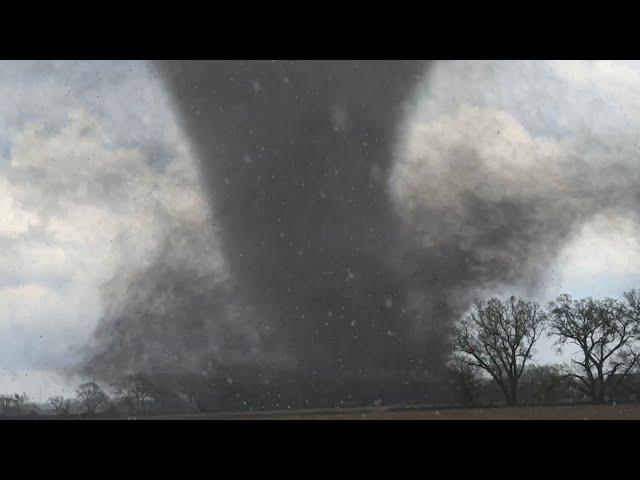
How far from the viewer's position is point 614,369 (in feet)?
56.4

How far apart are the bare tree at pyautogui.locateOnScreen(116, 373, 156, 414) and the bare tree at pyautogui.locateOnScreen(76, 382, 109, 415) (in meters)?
0.94

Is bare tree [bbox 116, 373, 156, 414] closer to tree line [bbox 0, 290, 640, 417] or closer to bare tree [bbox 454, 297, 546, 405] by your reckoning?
tree line [bbox 0, 290, 640, 417]

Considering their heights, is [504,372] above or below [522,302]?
below

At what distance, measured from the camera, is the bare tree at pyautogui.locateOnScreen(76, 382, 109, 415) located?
23328 millimetres

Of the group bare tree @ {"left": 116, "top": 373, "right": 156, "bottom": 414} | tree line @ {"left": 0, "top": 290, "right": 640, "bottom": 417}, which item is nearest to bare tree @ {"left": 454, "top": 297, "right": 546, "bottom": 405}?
tree line @ {"left": 0, "top": 290, "right": 640, "bottom": 417}

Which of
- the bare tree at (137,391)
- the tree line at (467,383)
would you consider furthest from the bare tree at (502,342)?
the bare tree at (137,391)

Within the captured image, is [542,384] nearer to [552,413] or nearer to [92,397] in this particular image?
[552,413]

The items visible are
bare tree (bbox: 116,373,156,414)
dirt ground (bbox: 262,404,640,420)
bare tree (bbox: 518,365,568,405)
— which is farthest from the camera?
bare tree (bbox: 116,373,156,414)

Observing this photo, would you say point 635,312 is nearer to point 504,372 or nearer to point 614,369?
point 614,369

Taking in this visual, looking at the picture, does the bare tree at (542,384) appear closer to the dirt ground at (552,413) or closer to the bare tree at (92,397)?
the dirt ground at (552,413)

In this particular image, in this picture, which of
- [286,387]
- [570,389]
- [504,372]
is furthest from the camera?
[286,387]

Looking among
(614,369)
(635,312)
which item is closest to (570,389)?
(614,369)
